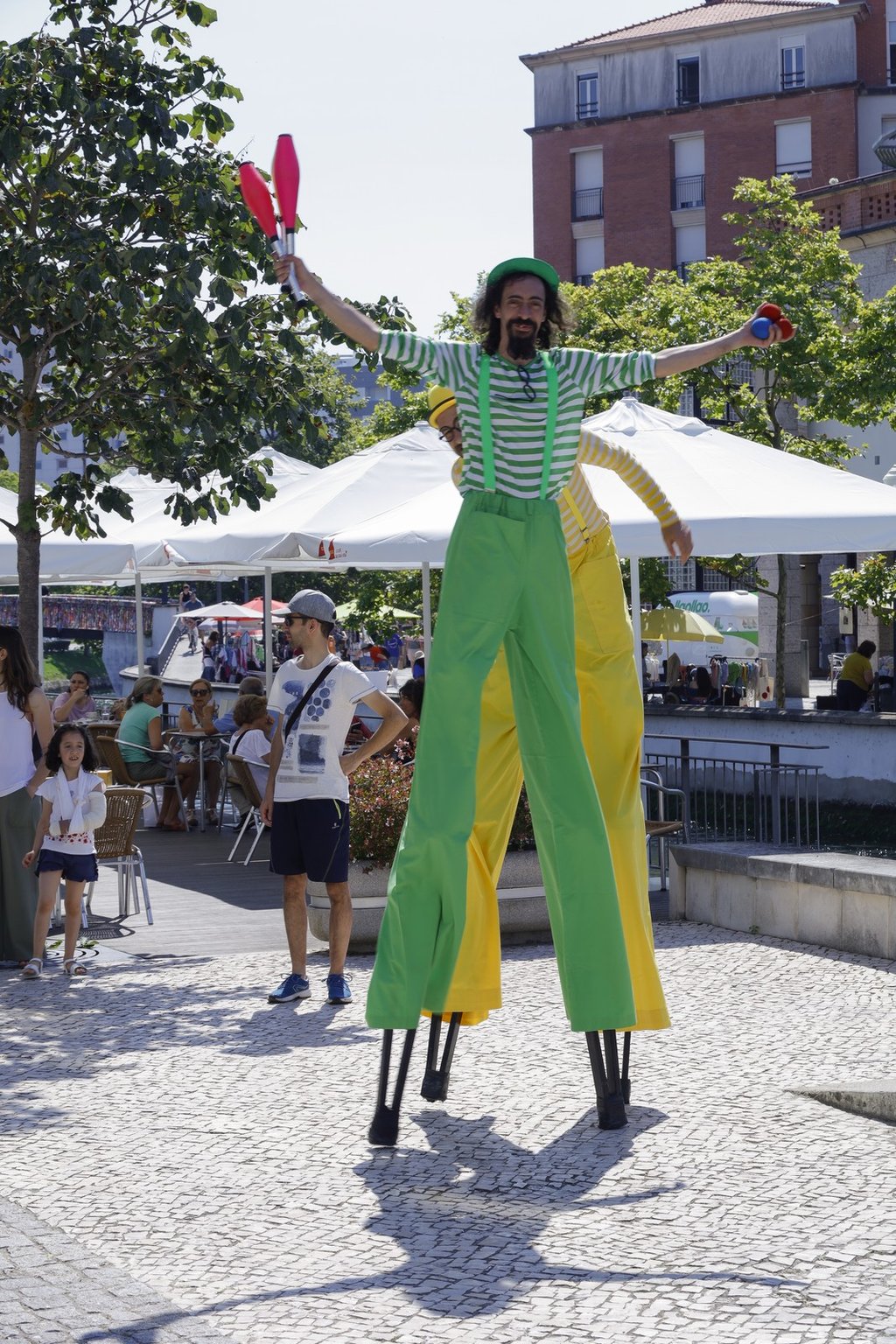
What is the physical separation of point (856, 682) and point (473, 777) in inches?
673

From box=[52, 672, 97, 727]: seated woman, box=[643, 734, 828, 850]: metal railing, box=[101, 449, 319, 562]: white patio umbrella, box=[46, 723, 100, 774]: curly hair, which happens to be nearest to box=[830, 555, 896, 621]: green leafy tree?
box=[101, 449, 319, 562]: white patio umbrella

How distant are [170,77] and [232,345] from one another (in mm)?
1899

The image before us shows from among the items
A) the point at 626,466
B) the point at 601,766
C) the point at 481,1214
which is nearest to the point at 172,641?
the point at 626,466

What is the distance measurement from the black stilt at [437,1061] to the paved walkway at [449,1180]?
0.31ft

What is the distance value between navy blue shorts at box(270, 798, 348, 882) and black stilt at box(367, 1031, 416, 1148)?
2.82m

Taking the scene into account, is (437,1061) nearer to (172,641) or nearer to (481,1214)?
(481,1214)

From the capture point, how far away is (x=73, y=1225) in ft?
17.0

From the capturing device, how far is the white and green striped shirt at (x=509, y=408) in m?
6.07

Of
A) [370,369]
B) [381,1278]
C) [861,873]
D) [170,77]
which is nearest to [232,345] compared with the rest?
[370,369]

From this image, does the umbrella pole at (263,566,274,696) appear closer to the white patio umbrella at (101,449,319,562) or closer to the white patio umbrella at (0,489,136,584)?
the white patio umbrella at (101,449,319,562)

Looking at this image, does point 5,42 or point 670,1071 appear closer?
point 670,1071

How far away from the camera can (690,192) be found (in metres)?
64.4

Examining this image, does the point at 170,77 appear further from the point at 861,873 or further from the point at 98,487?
the point at 861,873

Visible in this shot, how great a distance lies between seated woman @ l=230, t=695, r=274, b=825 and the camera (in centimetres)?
1424
